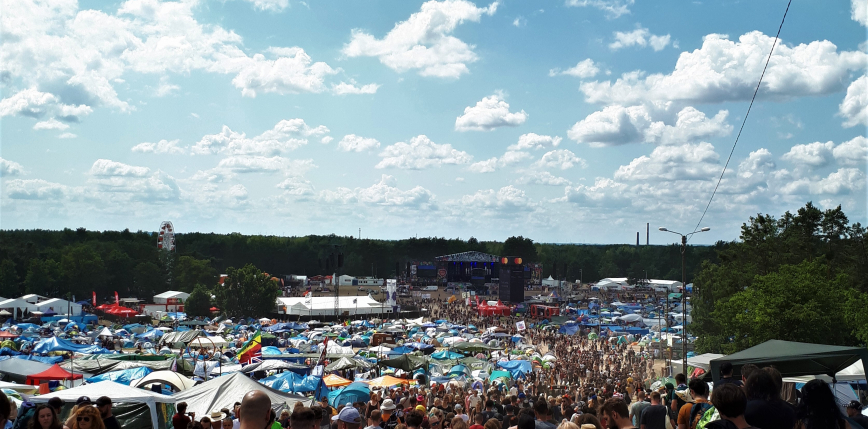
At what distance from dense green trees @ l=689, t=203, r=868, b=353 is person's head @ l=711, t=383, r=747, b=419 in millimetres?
20096

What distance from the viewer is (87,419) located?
5.37 m

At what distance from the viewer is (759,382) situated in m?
4.98

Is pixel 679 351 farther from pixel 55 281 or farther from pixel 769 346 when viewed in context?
pixel 55 281

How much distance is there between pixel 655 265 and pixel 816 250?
390 feet

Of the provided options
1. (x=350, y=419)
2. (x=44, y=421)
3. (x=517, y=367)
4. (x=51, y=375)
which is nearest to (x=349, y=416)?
(x=350, y=419)

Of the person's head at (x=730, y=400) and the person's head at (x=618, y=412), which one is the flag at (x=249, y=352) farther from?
the person's head at (x=730, y=400)

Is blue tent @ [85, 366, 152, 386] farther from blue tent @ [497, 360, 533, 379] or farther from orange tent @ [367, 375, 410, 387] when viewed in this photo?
blue tent @ [497, 360, 533, 379]

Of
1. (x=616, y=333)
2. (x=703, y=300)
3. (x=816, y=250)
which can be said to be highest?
(x=816, y=250)

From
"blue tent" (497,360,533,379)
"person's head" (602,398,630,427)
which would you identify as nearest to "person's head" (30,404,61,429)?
"person's head" (602,398,630,427)

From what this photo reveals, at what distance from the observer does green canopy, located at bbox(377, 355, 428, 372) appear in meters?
23.0

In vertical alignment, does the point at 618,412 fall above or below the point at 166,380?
above

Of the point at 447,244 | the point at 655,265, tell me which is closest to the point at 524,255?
the point at 447,244

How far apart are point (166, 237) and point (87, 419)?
313 ft

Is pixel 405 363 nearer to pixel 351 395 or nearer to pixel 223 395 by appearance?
pixel 351 395
